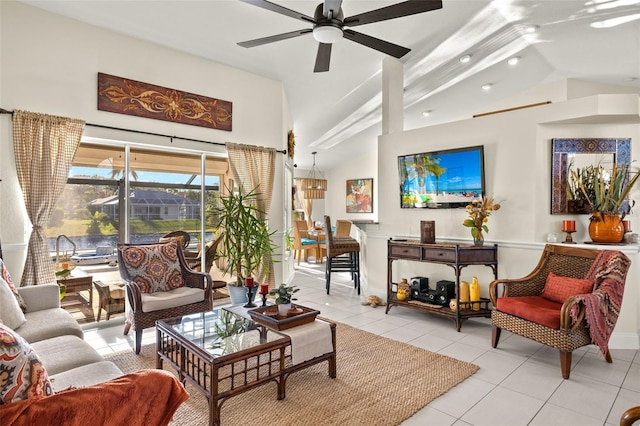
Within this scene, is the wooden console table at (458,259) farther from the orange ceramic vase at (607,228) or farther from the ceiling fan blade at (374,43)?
the ceiling fan blade at (374,43)

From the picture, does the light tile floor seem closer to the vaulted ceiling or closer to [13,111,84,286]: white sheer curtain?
[13,111,84,286]: white sheer curtain

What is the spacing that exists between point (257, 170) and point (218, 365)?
345 cm

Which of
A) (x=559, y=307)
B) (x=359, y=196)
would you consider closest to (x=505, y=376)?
(x=559, y=307)

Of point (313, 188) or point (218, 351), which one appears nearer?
point (218, 351)

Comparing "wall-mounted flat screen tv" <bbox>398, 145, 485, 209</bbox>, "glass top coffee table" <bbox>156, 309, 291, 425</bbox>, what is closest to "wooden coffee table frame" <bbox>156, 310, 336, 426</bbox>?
"glass top coffee table" <bbox>156, 309, 291, 425</bbox>

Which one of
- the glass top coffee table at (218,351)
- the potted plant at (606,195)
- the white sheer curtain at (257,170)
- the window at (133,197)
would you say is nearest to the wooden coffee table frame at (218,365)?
the glass top coffee table at (218,351)

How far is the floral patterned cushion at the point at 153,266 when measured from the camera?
11.7ft

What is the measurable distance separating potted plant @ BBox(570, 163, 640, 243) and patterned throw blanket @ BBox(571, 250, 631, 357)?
601 mm

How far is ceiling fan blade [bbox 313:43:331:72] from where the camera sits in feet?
10.5

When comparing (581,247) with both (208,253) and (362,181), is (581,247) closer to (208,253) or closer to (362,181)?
(208,253)

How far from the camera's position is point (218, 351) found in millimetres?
2189

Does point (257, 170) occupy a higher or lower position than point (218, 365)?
higher

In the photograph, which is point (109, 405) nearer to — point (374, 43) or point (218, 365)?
point (218, 365)

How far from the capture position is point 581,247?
3.49m
